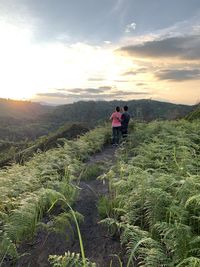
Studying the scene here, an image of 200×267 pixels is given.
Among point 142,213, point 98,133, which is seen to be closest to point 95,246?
point 142,213

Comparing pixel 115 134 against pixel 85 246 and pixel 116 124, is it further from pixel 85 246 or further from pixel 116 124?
pixel 85 246

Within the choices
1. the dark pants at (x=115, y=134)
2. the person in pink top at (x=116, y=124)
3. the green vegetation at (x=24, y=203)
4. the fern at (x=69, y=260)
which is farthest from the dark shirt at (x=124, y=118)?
the fern at (x=69, y=260)

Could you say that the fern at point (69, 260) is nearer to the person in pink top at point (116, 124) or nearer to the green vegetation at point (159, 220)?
the green vegetation at point (159, 220)

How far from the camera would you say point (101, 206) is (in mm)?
8617

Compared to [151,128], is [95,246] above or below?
below

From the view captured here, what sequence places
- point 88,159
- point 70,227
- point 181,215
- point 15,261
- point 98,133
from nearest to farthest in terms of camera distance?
1. point 181,215
2. point 15,261
3. point 70,227
4. point 88,159
5. point 98,133

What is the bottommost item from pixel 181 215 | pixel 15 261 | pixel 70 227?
pixel 15 261

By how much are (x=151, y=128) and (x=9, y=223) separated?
598 inches

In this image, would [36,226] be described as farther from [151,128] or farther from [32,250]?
[151,128]

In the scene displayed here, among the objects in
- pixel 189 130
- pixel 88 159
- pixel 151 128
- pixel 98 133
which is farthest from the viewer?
pixel 98 133

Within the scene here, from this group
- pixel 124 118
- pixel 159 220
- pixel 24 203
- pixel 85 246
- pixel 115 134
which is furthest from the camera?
pixel 115 134

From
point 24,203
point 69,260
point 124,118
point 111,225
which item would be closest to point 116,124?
point 124,118

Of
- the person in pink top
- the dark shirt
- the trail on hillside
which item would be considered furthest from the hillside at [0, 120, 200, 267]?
the dark shirt

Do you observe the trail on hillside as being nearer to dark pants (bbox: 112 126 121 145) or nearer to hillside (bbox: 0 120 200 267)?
hillside (bbox: 0 120 200 267)
